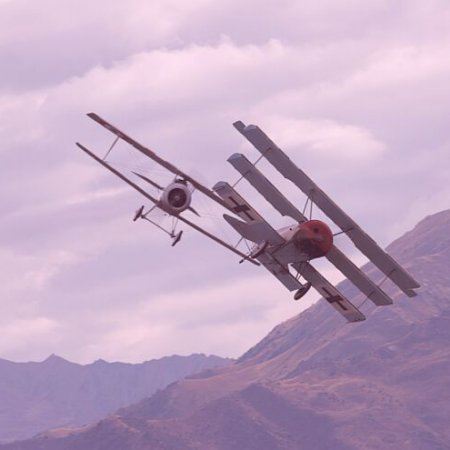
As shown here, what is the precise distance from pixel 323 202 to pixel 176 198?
11000 millimetres

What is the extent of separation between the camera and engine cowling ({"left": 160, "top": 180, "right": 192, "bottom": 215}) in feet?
276

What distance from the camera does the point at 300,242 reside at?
82.7 meters

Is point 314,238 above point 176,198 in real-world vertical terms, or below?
below

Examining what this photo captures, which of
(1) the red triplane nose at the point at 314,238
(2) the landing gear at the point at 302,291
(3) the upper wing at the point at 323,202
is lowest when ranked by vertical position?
(2) the landing gear at the point at 302,291

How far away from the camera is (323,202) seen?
88.8 m

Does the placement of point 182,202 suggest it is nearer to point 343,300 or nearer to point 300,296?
point 300,296

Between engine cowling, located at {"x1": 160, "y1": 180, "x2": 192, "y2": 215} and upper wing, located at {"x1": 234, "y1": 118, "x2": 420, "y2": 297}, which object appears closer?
engine cowling, located at {"x1": 160, "y1": 180, "x2": 192, "y2": 215}

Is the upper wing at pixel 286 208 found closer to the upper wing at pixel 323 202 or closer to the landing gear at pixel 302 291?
the upper wing at pixel 323 202

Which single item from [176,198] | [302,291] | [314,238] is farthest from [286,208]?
[176,198]

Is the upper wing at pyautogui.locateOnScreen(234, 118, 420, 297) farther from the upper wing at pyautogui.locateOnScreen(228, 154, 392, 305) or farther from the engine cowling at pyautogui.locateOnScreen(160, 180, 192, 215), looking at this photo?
the engine cowling at pyautogui.locateOnScreen(160, 180, 192, 215)

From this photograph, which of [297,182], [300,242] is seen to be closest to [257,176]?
[297,182]

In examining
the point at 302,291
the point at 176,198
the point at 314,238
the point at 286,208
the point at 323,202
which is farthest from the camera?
the point at 286,208

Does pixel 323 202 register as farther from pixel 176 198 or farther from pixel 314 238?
pixel 176 198

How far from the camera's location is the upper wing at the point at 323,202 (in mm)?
87438
